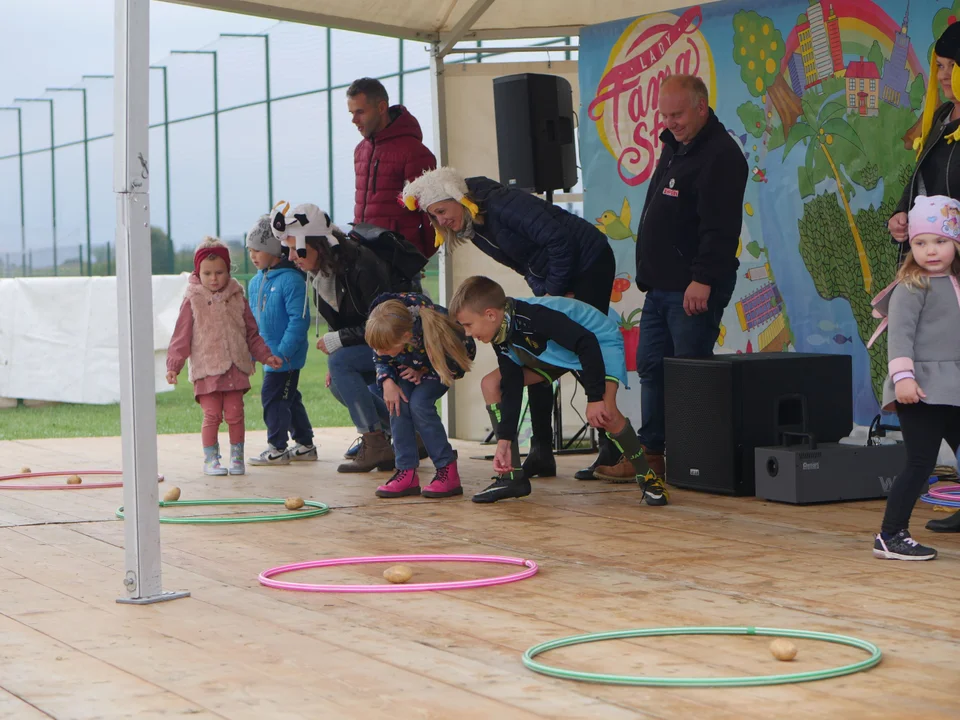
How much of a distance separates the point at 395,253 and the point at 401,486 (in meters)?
1.34

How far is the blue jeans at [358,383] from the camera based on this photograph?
256 inches

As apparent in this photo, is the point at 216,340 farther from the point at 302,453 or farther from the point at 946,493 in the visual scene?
the point at 946,493

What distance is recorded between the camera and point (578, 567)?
3.94m

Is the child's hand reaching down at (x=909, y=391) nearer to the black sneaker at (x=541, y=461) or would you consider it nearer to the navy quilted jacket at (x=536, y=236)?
the navy quilted jacket at (x=536, y=236)

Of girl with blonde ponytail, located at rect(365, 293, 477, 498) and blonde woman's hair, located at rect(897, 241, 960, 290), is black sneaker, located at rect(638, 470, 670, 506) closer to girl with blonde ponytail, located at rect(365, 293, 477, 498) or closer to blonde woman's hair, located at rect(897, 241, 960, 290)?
girl with blonde ponytail, located at rect(365, 293, 477, 498)

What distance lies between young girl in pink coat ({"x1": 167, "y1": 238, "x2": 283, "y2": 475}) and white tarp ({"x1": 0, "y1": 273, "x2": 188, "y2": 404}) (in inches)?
212

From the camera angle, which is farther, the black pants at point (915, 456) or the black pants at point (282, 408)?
the black pants at point (282, 408)

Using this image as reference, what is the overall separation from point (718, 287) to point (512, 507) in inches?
51.7

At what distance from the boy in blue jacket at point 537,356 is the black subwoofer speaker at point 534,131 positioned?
1.73 meters

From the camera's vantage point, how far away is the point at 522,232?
573cm

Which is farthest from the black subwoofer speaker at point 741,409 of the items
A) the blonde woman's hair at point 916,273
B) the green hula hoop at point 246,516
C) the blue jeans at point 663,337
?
the green hula hoop at point 246,516

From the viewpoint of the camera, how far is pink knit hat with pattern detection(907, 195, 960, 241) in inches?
155

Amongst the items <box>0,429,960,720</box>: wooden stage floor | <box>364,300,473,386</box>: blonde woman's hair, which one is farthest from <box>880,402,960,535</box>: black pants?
<box>364,300,473,386</box>: blonde woman's hair

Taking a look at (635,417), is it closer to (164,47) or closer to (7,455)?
(7,455)
